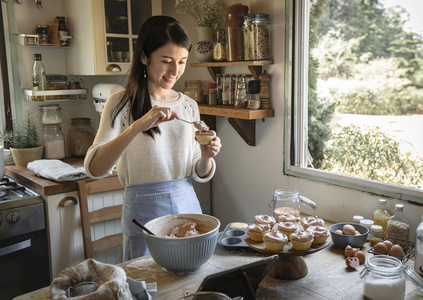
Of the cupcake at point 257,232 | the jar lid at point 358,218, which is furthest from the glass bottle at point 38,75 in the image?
the jar lid at point 358,218

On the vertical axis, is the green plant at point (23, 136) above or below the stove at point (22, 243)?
above

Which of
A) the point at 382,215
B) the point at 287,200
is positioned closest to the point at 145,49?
the point at 287,200

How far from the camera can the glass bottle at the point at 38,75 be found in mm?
2785

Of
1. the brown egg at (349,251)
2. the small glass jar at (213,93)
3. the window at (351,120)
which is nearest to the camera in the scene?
the brown egg at (349,251)

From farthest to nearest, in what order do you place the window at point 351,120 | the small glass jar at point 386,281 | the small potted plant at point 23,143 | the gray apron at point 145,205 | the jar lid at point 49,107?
the jar lid at point 49,107 → the small potted plant at point 23,143 → the window at point 351,120 → the gray apron at point 145,205 → the small glass jar at point 386,281

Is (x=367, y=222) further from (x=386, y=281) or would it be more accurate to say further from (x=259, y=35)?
(x=259, y=35)

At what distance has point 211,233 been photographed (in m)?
1.32

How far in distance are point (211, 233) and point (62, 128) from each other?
83.4 inches

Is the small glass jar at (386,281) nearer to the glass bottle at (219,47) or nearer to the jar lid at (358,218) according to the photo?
the jar lid at (358,218)

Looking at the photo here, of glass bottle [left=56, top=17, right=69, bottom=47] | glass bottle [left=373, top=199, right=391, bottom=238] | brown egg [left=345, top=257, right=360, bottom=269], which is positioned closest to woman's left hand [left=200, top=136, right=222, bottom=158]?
brown egg [left=345, top=257, right=360, bottom=269]

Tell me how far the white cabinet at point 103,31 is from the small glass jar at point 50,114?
0.29 meters

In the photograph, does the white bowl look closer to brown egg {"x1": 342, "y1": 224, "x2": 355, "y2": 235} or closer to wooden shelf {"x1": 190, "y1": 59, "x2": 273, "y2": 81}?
brown egg {"x1": 342, "y1": 224, "x2": 355, "y2": 235}

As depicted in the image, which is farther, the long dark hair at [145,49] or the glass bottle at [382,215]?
the glass bottle at [382,215]

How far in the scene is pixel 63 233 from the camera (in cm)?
238
